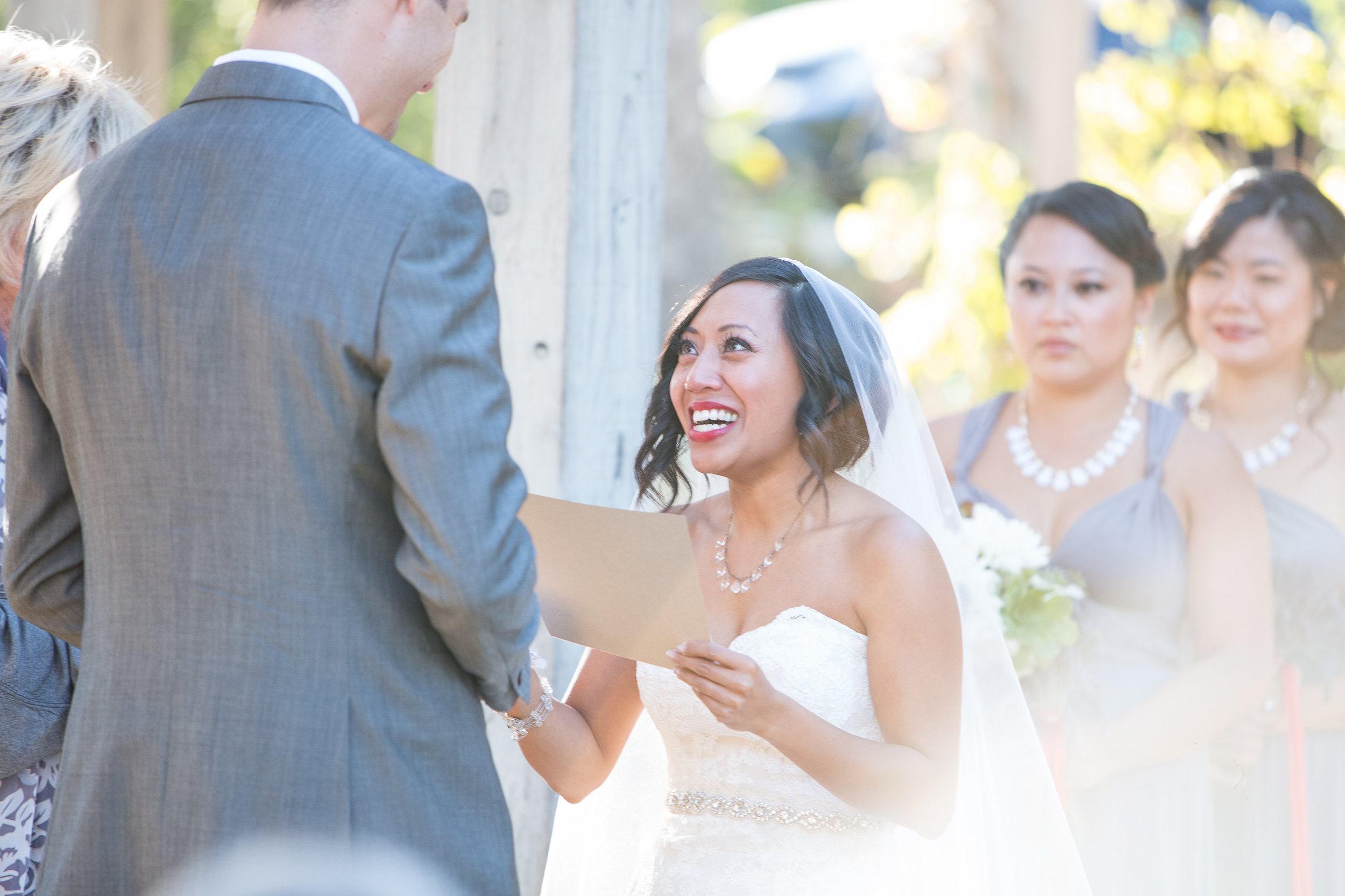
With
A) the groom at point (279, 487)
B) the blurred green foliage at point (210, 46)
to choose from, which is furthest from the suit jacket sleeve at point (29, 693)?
the blurred green foliage at point (210, 46)

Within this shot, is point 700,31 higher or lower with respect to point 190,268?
higher

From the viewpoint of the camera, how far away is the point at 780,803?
8.23ft

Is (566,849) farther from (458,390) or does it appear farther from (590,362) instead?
(458,390)

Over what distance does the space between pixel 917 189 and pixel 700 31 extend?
9.33ft

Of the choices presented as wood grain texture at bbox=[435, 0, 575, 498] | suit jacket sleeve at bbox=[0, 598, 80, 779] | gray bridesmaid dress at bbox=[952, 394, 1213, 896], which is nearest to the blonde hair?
suit jacket sleeve at bbox=[0, 598, 80, 779]

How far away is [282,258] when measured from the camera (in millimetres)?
1710

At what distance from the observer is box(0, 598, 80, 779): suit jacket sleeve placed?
7.27ft

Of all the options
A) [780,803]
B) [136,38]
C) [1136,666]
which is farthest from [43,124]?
[136,38]

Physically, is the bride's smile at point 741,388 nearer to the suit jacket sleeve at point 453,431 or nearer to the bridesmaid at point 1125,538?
the suit jacket sleeve at point 453,431

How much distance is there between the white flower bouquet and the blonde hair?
2.23 metres

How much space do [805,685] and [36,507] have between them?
4.46 feet

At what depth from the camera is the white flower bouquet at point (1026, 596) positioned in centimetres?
335

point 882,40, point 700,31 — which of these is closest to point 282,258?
point 700,31

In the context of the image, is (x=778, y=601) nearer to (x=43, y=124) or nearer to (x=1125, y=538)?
(x=1125, y=538)
